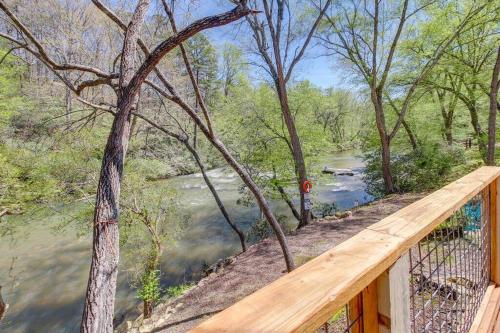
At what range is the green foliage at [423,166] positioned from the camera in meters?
9.34

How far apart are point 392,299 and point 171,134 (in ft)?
15.4

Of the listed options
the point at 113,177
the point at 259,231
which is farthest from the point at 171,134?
the point at 259,231

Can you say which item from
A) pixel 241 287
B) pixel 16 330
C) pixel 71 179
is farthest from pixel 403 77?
pixel 16 330

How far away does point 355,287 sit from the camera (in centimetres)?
57

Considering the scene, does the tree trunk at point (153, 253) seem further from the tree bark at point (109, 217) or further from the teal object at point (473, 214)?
the teal object at point (473, 214)

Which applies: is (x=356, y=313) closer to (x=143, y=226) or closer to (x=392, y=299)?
(x=392, y=299)

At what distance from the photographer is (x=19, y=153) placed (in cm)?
674

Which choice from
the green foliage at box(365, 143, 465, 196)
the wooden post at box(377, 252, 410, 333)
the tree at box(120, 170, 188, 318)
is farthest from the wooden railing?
the green foliage at box(365, 143, 465, 196)

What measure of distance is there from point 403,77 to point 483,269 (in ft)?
32.3

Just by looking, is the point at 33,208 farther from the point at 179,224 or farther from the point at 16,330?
the point at 179,224

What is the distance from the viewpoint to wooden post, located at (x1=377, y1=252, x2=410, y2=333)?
70 cm

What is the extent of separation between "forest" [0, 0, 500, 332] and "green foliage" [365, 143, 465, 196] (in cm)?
5

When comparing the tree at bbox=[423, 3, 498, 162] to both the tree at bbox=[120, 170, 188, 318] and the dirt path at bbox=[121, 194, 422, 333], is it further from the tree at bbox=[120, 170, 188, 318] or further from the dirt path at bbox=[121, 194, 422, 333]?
the tree at bbox=[120, 170, 188, 318]

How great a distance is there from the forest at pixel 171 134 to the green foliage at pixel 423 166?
0.05 m
